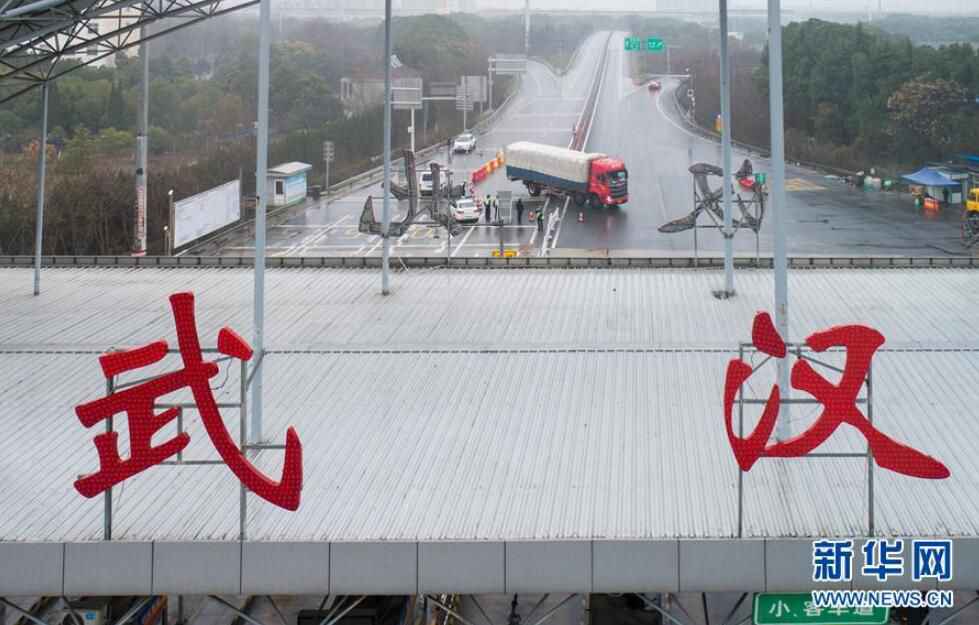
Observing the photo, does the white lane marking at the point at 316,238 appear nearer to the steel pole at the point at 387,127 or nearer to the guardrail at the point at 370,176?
the guardrail at the point at 370,176

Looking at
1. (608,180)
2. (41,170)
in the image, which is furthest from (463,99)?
(41,170)

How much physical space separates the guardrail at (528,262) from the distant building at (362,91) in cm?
2654

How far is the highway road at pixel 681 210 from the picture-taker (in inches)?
1302

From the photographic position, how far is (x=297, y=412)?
455 inches

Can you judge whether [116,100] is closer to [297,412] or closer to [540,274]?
[540,274]

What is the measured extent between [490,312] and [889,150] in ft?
107

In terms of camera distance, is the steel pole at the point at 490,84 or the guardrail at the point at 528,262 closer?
the guardrail at the point at 528,262

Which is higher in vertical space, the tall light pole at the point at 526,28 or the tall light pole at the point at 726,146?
the tall light pole at the point at 526,28

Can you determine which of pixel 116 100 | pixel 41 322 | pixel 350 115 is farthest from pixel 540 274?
pixel 116 100

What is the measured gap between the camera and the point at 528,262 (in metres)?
18.3

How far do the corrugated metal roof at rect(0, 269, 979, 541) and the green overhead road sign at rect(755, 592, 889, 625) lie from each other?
0.49 m

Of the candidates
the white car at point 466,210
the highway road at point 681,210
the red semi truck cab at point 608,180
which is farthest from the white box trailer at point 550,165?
the white car at point 466,210

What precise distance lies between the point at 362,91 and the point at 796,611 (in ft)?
129

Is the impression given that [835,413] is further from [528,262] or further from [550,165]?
[550,165]
